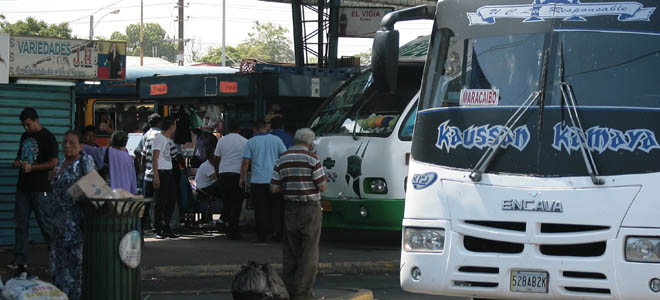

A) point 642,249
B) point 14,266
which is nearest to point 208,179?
point 14,266

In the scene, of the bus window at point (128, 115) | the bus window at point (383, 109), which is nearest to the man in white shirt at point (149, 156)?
the bus window at point (383, 109)

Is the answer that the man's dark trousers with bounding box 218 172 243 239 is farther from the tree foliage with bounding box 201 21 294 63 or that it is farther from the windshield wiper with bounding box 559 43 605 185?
the tree foliage with bounding box 201 21 294 63

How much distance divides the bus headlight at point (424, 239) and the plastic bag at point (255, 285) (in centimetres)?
157

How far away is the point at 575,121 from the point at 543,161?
36 centimetres

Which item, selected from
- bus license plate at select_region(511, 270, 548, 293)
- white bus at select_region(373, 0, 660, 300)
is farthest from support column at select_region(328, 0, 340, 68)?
bus license plate at select_region(511, 270, 548, 293)

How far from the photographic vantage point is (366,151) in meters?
13.8

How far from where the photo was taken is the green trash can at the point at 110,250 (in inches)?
324

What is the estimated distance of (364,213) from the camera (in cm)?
1385

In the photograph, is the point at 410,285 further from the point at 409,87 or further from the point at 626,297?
the point at 409,87

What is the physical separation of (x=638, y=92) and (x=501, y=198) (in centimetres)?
123

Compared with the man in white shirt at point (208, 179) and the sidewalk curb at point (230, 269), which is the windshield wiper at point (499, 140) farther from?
the man in white shirt at point (208, 179)

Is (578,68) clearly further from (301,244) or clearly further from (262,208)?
(262,208)

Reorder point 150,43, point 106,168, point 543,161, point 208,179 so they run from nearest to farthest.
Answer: point 543,161
point 106,168
point 208,179
point 150,43

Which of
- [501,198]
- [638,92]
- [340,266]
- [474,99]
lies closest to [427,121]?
[474,99]
